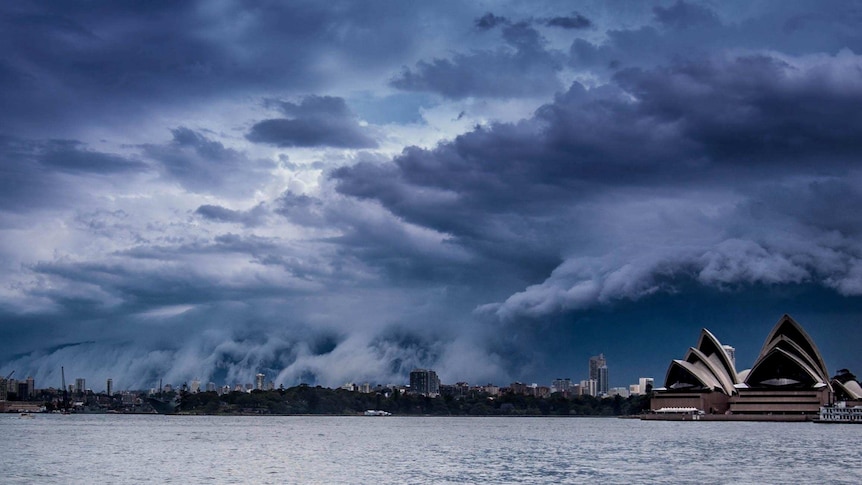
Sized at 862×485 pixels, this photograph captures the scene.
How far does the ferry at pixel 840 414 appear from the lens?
17799 cm

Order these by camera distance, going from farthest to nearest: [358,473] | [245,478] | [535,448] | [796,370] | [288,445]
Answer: [796,370] → [288,445] → [535,448] → [358,473] → [245,478]

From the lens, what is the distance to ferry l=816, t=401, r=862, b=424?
178 metres

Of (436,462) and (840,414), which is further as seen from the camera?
(840,414)

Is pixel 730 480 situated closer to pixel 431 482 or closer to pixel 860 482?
pixel 860 482

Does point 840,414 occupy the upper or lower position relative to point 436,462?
lower

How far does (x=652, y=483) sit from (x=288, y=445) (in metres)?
51.7

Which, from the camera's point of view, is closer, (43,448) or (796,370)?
(43,448)

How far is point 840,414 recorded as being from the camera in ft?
593

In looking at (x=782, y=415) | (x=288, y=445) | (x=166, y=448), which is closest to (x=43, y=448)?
(x=166, y=448)

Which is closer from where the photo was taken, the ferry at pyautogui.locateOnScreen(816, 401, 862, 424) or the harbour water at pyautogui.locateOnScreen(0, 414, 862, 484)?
the harbour water at pyautogui.locateOnScreen(0, 414, 862, 484)

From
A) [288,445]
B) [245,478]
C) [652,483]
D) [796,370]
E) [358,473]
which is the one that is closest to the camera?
[652,483]

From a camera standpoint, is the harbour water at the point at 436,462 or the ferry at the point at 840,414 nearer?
the harbour water at the point at 436,462

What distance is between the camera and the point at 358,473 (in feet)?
210

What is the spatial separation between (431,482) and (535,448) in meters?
37.3
